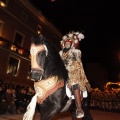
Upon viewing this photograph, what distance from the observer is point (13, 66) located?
66.0ft

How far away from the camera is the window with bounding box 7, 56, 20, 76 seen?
63.6 ft

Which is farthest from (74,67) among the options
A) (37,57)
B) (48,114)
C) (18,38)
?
(18,38)

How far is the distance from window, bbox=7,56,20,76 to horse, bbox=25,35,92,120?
15.4 metres

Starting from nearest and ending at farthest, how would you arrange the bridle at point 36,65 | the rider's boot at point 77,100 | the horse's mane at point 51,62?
the bridle at point 36,65 → the horse's mane at point 51,62 → the rider's boot at point 77,100

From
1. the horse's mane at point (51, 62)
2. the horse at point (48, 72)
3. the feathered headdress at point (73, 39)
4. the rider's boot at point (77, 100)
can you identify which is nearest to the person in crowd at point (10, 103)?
the feathered headdress at point (73, 39)

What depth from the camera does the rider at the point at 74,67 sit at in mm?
4789

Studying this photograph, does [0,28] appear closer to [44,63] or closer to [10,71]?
[10,71]

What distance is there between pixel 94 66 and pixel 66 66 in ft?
129

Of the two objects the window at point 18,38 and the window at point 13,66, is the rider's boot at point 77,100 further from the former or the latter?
the window at point 18,38

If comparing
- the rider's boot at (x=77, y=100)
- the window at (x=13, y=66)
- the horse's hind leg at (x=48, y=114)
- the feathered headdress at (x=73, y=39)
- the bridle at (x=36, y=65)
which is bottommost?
the horse's hind leg at (x=48, y=114)

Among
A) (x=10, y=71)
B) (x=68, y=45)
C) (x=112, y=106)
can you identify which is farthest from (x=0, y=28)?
(x=68, y=45)

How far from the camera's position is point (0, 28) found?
1830cm

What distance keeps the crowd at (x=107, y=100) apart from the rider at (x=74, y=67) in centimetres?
1308

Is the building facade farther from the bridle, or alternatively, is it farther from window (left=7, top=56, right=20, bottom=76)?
the bridle
